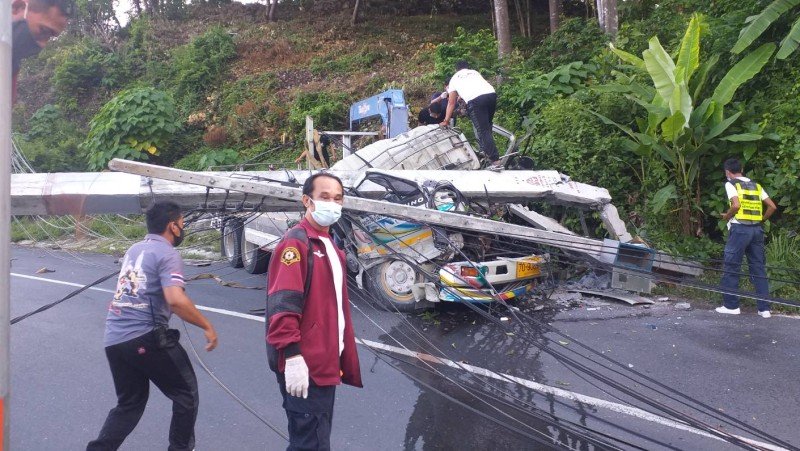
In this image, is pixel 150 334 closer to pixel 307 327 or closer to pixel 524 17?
pixel 307 327

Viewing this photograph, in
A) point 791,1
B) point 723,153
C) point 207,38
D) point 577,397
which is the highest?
point 207,38

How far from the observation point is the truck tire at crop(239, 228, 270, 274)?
37.1ft

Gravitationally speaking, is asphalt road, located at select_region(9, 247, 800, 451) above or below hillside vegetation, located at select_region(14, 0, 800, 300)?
below

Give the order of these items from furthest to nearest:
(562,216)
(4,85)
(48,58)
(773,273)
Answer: (48,58)
(562,216)
(773,273)
(4,85)

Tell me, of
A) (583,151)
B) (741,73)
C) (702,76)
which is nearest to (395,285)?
(583,151)

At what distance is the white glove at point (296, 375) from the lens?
344 centimetres

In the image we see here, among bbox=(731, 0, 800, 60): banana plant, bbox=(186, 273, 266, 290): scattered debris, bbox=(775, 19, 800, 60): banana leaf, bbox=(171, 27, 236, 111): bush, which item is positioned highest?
bbox=(171, 27, 236, 111): bush

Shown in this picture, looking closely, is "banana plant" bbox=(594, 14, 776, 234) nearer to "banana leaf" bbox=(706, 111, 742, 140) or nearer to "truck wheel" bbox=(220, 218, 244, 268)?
"banana leaf" bbox=(706, 111, 742, 140)

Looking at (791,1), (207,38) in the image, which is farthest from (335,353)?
(207,38)

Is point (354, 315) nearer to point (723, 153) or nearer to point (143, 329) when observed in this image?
point (143, 329)

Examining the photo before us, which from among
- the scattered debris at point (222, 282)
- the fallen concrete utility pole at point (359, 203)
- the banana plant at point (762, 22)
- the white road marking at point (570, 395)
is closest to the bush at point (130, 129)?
the scattered debris at point (222, 282)

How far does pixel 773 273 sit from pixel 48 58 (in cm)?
2956

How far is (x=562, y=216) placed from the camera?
10734 mm

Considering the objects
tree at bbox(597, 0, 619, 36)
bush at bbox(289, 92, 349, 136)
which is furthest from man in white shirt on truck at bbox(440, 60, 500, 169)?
bush at bbox(289, 92, 349, 136)
